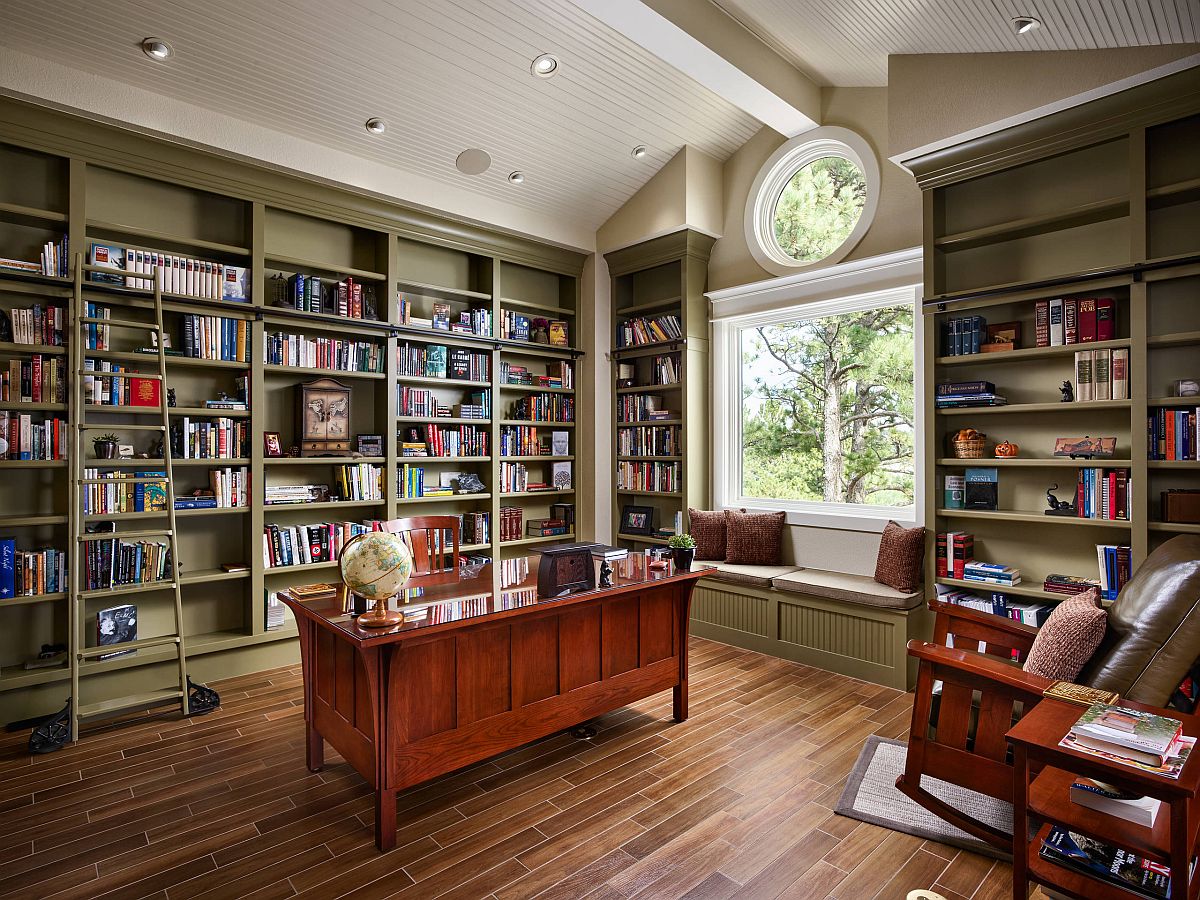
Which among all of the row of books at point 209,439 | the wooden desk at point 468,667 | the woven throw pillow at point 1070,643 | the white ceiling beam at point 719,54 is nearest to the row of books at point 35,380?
the row of books at point 209,439

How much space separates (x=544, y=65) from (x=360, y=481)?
303cm

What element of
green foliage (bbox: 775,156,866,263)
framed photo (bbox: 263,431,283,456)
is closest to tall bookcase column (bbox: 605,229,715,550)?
green foliage (bbox: 775,156,866,263)

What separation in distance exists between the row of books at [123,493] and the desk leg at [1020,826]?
13.4ft

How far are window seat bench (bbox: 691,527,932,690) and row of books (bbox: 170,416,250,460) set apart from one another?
3376 mm

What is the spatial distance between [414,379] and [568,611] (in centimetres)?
268

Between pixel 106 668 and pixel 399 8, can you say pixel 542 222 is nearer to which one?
pixel 399 8

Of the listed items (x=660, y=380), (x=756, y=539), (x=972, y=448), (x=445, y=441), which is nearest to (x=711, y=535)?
(x=756, y=539)

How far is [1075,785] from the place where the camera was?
208cm

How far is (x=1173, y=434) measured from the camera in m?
3.25

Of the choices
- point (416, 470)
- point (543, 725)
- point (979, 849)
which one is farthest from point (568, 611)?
point (416, 470)

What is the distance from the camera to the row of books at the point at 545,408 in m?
5.83

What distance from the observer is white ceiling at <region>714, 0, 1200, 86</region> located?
9.49ft

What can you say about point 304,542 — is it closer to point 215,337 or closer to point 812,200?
point 215,337

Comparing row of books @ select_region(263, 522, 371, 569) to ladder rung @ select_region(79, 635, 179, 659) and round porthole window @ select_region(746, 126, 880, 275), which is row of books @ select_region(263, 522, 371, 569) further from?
round porthole window @ select_region(746, 126, 880, 275)
